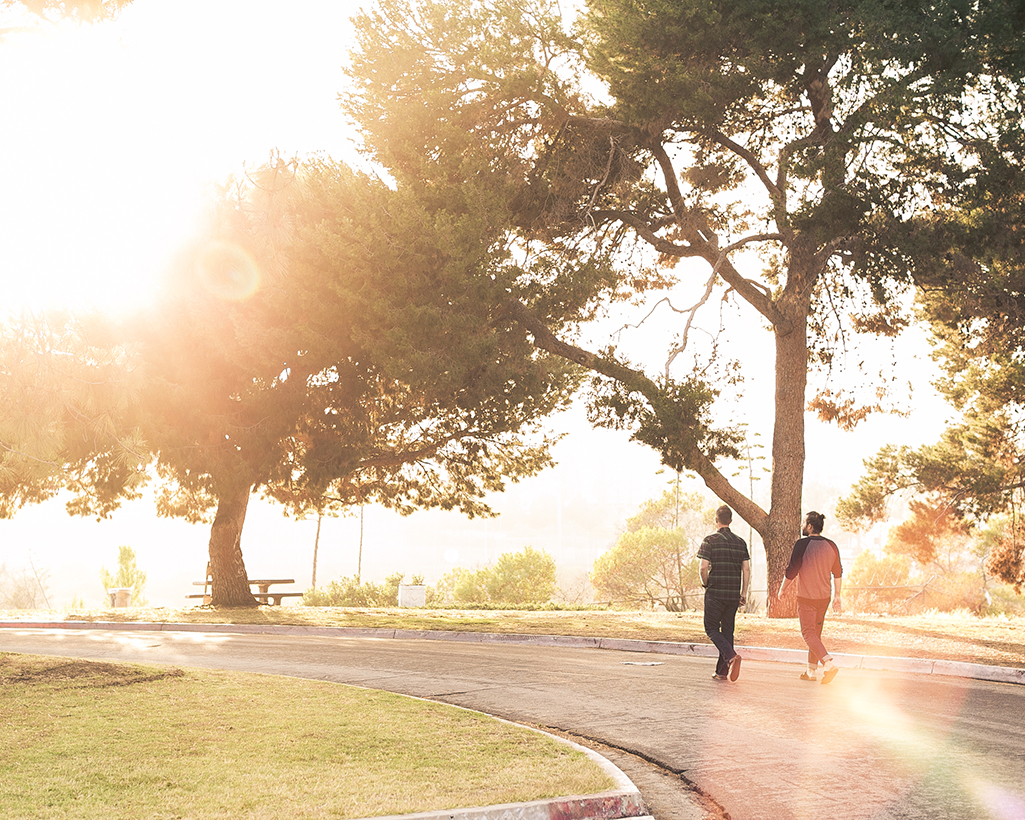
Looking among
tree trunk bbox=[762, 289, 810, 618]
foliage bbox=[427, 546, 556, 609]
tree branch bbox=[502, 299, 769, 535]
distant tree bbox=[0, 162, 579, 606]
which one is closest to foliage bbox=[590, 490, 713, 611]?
foliage bbox=[427, 546, 556, 609]

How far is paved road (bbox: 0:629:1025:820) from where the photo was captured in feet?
19.4

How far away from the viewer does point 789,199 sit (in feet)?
66.1

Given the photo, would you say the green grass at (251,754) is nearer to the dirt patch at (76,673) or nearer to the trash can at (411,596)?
the dirt patch at (76,673)

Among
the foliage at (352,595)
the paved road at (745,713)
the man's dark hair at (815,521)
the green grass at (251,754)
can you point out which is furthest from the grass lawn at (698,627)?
the foliage at (352,595)

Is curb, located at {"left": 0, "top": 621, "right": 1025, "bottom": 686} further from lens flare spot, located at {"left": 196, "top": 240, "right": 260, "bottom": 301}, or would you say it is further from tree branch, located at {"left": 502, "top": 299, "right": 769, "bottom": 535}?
lens flare spot, located at {"left": 196, "top": 240, "right": 260, "bottom": 301}

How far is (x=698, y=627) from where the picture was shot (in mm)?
18984

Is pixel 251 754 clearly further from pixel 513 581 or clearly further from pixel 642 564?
pixel 513 581

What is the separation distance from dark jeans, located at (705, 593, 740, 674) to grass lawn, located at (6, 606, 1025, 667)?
13.6 ft

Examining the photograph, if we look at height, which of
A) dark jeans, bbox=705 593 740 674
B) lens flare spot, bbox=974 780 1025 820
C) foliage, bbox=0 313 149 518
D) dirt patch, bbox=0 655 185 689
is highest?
foliage, bbox=0 313 149 518

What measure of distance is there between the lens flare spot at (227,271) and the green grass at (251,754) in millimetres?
13198

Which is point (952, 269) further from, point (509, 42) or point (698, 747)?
point (698, 747)

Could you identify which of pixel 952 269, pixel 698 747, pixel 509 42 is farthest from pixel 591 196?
pixel 698 747

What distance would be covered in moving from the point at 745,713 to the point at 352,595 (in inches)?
1486

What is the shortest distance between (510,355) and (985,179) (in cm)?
1037
